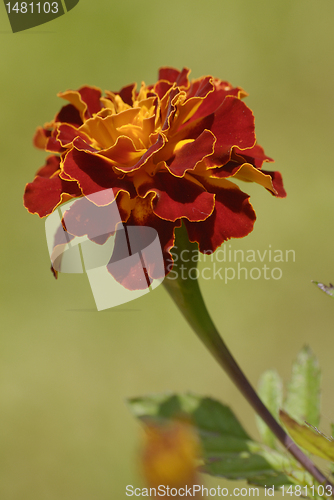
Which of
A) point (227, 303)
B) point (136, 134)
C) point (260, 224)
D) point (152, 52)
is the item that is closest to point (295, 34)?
point (152, 52)

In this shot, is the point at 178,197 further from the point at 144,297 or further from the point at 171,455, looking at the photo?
the point at 144,297

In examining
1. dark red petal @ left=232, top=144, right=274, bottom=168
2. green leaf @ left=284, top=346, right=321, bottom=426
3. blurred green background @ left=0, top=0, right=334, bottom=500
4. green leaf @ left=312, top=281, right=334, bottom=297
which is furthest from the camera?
blurred green background @ left=0, top=0, right=334, bottom=500

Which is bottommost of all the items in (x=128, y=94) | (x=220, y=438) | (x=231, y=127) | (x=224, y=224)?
(x=220, y=438)

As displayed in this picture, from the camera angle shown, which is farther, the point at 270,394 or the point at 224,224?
the point at 270,394

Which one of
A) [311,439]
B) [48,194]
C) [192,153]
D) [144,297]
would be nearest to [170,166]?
[192,153]

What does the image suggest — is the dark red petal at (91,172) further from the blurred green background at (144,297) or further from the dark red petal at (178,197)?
the blurred green background at (144,297)

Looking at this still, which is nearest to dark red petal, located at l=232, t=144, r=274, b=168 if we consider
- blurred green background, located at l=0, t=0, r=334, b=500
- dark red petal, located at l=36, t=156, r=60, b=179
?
dark red petal, located at l=36, t=156, r=60, b=179

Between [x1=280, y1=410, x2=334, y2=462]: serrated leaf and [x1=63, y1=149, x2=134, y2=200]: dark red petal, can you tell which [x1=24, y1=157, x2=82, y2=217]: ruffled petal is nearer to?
[x1=63, y1=149, x2=134, y2=200]: dark red petal
